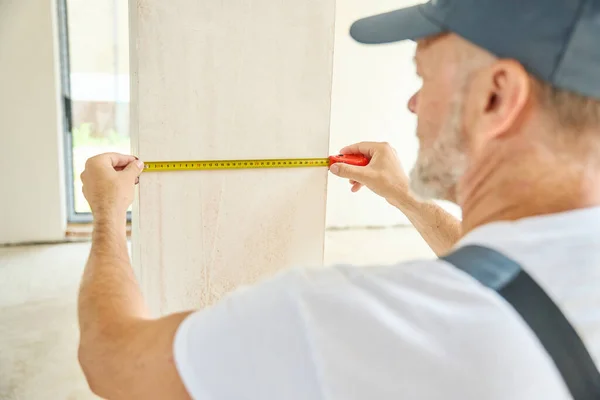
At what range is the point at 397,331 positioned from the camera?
0.63 metres

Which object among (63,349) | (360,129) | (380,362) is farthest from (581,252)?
(360,129)

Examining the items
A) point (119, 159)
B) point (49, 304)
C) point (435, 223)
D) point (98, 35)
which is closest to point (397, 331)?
point (435, 223)

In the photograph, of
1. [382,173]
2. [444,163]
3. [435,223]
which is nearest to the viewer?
[444,163]

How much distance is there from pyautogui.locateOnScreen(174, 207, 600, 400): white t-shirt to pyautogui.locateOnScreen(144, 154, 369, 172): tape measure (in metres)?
0.77

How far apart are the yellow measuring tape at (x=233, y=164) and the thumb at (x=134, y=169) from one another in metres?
0.04

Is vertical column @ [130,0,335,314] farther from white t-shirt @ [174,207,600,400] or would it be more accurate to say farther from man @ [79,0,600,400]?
white t-shirt @ [174,207,600,400]

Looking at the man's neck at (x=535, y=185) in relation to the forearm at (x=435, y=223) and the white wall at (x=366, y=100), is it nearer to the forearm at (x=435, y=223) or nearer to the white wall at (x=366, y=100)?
the forearm at (x=435, y=223)

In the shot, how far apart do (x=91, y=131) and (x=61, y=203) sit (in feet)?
1.77

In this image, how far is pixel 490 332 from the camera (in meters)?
0.62

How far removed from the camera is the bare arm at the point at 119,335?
2.36 ft

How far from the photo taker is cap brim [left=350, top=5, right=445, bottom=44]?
0.82 metres

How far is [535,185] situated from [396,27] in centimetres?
32

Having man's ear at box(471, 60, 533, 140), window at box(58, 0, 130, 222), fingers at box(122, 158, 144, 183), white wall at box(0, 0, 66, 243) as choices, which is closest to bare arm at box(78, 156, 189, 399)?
fingers at box(122, 158, 144, 183)

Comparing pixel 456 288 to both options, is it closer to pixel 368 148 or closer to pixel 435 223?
pixel 435 223
